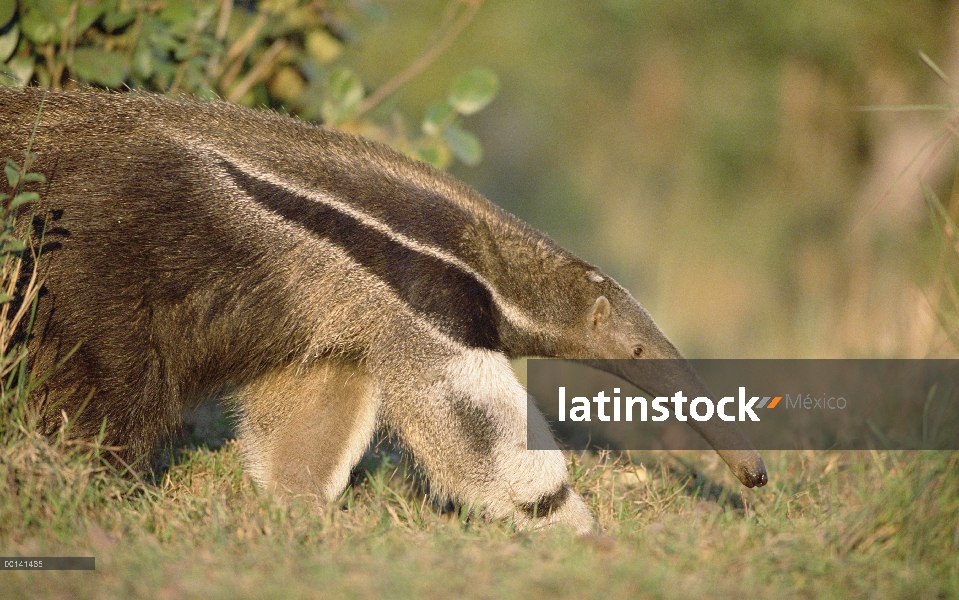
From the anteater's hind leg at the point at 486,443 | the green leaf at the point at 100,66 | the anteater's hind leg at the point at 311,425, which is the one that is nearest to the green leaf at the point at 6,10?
the green leaf at the point at 100,66

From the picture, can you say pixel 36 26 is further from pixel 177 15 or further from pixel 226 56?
pixel 226 56

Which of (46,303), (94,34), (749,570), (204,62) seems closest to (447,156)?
(204,62)

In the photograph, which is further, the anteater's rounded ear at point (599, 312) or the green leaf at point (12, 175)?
the anteater's rounded ear at point (599, 312)

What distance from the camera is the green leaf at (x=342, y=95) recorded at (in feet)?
23.7

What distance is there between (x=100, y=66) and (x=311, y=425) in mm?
3067

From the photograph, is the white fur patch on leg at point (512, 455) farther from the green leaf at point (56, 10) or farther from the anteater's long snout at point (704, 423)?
the green leaf at point (56, 10)

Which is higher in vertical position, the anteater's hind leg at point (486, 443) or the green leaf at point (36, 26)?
the green leaf at point (36, 26)

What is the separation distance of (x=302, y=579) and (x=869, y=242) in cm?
1074

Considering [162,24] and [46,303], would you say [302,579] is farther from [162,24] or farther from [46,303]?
[162,24]

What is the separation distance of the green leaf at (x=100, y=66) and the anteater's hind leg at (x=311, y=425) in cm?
260

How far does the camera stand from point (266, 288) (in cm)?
447

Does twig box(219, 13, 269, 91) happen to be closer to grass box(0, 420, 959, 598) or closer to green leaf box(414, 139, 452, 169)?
green leaf box(414, 139, 452, 169)

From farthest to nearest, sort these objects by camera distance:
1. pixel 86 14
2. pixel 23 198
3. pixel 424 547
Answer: pixel 86 14 < pixel 23 198 < pixel 424 547

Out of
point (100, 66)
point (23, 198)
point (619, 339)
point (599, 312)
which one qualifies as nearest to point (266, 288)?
point (23, 198)
